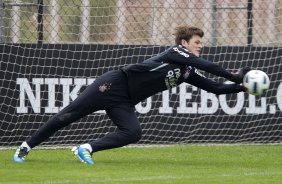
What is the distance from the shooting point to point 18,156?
11.1m

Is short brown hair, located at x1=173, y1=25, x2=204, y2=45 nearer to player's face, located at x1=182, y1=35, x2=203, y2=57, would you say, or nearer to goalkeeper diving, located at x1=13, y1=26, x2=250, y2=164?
player's face, located at x1=182, y1=35, x2=203, y2=57

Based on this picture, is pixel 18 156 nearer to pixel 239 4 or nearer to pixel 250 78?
pixel 250 78

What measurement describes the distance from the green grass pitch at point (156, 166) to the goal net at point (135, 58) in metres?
0.79

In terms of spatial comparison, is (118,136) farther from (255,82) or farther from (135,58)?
(135,58)

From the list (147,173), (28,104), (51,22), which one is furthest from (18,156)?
(51,22)

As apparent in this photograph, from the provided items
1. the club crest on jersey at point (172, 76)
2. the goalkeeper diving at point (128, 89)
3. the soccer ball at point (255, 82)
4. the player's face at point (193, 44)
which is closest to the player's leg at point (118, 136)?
the goalkeeper diving at point (128, 89)

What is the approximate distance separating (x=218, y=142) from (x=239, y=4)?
2345 mm

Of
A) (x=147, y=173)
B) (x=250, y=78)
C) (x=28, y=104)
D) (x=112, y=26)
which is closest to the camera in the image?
(x=147, y=173)

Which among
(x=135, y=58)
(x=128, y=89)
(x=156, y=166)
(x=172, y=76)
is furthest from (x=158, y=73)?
(x=135, y=58)

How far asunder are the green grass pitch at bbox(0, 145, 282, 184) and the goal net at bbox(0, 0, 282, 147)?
31.3 inches

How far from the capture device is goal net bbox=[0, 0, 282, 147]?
13812 millimetres

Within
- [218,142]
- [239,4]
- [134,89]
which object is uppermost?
[239,4]

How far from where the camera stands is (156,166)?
10.8 m

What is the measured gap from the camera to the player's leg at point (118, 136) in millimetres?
10734
